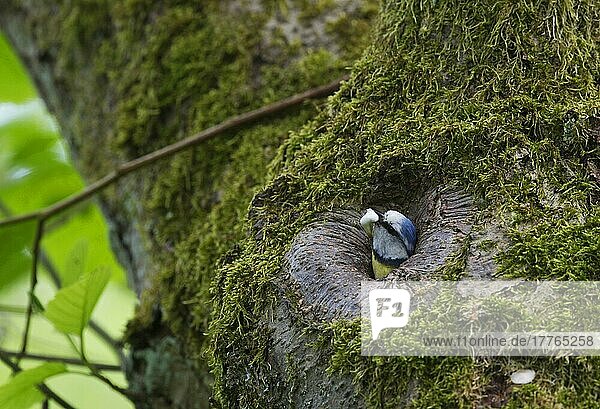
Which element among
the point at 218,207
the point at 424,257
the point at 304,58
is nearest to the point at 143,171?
the point at 218,207

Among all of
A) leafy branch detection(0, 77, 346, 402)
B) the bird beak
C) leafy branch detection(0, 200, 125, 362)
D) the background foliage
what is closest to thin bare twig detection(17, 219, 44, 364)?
leafy branch detection(0, 77, 346, 402)

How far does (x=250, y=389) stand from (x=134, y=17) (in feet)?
3.42

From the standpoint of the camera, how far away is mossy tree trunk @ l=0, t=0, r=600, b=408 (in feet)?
2.75

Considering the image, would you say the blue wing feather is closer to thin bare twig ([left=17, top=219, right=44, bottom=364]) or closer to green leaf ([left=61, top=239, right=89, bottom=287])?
green leaf ([left=61, top=239, right=89, bottom=287])

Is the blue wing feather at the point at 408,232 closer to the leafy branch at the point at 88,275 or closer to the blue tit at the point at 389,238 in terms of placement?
the blue tit at the point at 389,238

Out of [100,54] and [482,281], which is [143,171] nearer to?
[100,54]

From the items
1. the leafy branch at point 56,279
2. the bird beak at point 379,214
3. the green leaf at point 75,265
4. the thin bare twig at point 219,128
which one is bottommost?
the leafy branch at point 56,279

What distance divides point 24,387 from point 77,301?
0.16 metres

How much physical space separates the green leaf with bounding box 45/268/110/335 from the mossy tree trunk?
17 centimetres

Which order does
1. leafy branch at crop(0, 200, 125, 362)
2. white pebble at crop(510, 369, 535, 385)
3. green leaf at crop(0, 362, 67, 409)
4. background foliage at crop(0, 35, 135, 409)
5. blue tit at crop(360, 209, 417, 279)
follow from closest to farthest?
white pebble at crop(510, 369, 535, 385)
blue tit at crop(360, 209, 417, 279)
green leaf at crop(0, 362, 67, 409)
leafy branch at crop(0, 200, 125, 362)
background foliage at crop(0, 35, 135, 409)

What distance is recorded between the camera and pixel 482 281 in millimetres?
823

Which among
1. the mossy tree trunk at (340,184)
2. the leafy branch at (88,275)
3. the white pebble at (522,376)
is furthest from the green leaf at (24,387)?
the white pebble at (522,376)

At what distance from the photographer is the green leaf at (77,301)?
1.13 m
